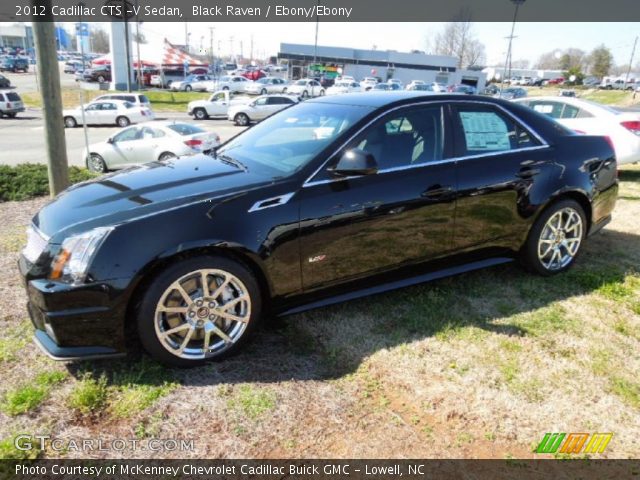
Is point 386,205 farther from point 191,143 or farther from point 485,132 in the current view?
point 191,143

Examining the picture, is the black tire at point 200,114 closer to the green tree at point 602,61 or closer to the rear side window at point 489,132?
the rear side window at point 489,132

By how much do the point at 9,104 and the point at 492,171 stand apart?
30.9 metres

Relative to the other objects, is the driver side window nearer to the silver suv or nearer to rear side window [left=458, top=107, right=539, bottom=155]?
rear side window [left=458, top=107, right=539, bottom=155]

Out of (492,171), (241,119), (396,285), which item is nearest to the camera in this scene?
(396,285)

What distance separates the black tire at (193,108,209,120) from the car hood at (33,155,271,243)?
26.7 meters

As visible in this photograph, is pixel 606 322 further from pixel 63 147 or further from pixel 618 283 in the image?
pixel 63 147

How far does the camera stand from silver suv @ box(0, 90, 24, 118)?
1067 inches

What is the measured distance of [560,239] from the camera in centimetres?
449

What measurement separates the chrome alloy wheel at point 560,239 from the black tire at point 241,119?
2426 centimetres

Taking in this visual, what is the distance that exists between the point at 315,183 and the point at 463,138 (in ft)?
4.65

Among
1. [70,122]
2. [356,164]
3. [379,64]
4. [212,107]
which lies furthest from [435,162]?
[379,64]

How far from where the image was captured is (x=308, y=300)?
337 centimetres

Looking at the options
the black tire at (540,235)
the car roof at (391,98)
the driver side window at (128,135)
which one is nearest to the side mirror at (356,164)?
the car roof at (391,98)

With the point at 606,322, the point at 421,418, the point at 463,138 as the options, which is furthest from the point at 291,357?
the point at 606,322
